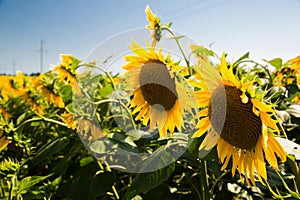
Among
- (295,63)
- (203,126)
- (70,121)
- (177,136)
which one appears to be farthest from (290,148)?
(295,63)

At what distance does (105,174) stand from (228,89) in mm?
532

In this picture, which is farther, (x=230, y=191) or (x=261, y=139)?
(x=230, y=191)

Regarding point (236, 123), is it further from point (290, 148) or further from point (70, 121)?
point (70, 121)

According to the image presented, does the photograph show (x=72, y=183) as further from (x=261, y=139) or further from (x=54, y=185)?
(x=261, y=139)

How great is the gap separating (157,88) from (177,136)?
0.13 meters

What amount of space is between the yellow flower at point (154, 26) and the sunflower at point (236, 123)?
318 millimetres

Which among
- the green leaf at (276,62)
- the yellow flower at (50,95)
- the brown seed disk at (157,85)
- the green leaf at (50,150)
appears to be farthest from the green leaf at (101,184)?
the green leaf at (276,62)

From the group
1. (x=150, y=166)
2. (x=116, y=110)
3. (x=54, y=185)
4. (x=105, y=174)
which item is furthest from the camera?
(x=116, y=110)

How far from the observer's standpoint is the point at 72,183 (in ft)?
3.82

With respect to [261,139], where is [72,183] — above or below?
below

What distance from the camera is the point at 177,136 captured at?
91cm

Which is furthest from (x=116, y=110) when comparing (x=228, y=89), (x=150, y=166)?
(x=228, y=89)

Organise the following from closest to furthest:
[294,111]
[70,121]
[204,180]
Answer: [204,180], [294,111], [70,121]

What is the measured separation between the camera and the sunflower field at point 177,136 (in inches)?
27.7
